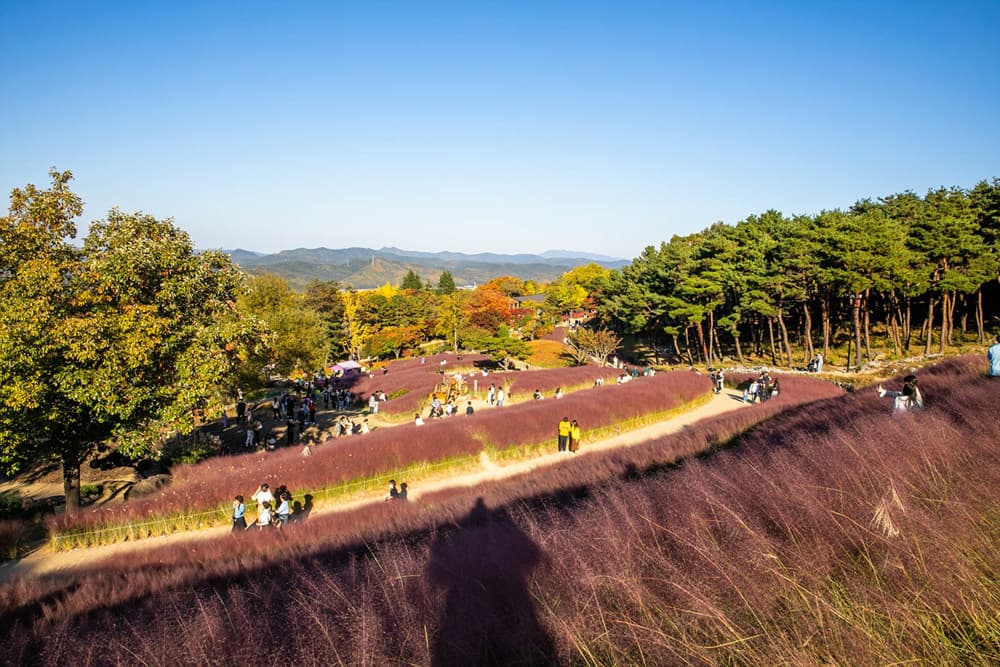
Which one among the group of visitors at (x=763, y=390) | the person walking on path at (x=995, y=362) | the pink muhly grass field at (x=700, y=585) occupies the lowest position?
the group of visitors at (x=763, y=390)

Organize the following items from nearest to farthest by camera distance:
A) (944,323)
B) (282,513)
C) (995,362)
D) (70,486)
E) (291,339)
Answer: (995,362), (282,513), (70,486), (291,339), (944,323)

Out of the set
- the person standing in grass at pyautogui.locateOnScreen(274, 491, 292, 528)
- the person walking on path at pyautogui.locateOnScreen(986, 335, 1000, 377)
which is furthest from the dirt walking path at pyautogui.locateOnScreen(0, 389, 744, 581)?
the person walking on path at pyautogui.locateOnScreen(986, 335, 1000, 377)

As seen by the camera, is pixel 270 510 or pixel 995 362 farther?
pixel 270 510

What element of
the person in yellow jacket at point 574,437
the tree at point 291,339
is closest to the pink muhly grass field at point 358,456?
the person in yellow jacket at point 574,437

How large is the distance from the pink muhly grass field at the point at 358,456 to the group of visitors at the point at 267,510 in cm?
107

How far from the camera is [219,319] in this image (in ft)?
55.5

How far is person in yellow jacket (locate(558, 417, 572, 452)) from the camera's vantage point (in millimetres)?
18297

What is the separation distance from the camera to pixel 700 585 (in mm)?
3059

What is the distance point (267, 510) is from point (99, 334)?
7010mm

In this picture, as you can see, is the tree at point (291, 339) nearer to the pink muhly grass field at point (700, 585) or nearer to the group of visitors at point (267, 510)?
the group of visitors at point (267, 510)

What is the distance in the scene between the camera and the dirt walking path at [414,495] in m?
11.3

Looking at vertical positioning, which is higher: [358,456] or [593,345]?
[358,456]

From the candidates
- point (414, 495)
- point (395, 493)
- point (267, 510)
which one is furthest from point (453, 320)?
point (267, 510)

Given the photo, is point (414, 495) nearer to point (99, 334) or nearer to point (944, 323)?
point (99, 334)
